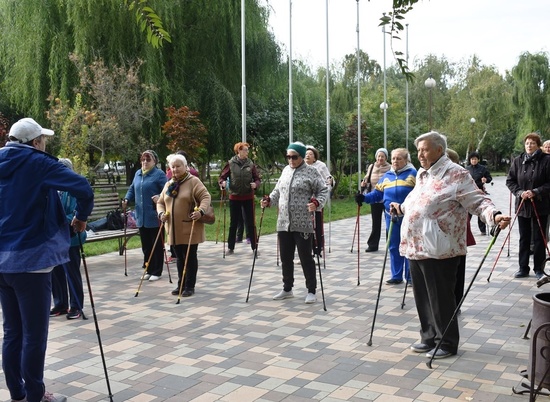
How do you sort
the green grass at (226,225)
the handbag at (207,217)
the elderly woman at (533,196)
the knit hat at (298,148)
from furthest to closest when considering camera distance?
the green grass at (226,225)
the elderly woman at (533,196)
the handbag at (207,217)
the knit hat at (298,148)

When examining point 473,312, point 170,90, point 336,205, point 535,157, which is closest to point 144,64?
point 170,90

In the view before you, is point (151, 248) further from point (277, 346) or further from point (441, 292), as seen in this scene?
point (441, 292)

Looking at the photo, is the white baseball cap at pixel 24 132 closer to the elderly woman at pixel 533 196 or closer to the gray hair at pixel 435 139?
the gray hair at pixel 435 139

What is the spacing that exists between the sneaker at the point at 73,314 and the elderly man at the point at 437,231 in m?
3.73

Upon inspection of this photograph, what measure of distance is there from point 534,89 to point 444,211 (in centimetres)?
3658

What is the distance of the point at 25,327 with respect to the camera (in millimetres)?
4098

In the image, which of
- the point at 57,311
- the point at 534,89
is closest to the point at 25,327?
the point at 57,311

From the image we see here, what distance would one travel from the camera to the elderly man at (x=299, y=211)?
7262mm

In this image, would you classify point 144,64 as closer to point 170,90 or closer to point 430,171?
point 170,90

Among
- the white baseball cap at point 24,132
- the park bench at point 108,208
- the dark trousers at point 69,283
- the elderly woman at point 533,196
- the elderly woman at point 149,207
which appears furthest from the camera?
the park bench at point 108,208

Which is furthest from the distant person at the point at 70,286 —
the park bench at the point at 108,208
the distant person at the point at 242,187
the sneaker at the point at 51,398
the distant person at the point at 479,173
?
the distant person at the point at 479,173

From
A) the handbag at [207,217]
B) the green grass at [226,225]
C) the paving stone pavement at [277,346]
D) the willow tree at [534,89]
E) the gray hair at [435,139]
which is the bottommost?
the paving stone pavement at [277,346]

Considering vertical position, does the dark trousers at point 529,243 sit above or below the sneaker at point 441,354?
above

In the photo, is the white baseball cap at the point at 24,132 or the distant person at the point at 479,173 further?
the distant person at the point at 479,173
